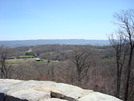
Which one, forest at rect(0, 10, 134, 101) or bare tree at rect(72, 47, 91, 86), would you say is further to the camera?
bare tree at rect(72, 47, 91, 86)

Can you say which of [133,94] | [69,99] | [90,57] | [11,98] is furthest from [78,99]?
[90,57]

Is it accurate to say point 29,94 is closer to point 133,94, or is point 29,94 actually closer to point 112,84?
point 133,94

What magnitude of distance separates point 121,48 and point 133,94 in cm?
419

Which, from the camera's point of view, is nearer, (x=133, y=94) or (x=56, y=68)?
(x=133, y=94)

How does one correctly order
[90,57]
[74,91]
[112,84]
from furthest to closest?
[90,57] < [112,84] < [74,91]

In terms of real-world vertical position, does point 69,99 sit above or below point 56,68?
above

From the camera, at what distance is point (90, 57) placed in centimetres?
2141

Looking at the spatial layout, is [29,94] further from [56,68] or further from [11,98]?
[56,68]

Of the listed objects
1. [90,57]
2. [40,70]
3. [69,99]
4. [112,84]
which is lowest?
[40,70]

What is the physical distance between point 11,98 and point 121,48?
11262 mm

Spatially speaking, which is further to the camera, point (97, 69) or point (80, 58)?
point (97, 69)

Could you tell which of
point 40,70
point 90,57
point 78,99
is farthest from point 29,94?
point 40,70

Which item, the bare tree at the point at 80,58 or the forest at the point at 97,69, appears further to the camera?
the bare tree at the point at 80,58

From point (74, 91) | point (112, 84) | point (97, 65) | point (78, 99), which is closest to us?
point (78, 99)
